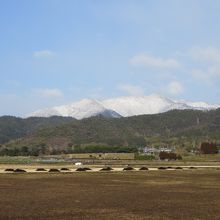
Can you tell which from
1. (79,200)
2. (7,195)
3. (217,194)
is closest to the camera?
(79,200)

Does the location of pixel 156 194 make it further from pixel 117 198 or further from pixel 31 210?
pixel 31 210

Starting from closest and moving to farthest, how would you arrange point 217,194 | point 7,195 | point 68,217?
1. point 68,217
2. point 7,195
3. point 217,194

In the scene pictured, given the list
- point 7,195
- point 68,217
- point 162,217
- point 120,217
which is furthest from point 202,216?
point 7,195

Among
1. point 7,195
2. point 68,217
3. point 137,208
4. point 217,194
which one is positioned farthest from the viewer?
point 217,194

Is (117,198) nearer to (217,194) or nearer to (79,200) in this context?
(79,200)

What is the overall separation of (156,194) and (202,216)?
16725 millimetres

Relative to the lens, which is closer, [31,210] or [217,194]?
[31,210]

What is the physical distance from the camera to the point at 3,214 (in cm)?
3431

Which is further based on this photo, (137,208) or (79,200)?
(79,200)

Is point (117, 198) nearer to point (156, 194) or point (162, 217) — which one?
point (156, 194)

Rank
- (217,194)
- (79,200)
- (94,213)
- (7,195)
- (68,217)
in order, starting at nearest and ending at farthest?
(68,217) → (94,213) → (79,200) → (7,195) → (217,194)

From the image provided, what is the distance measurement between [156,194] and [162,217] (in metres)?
17.1

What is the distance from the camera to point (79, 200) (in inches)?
1754

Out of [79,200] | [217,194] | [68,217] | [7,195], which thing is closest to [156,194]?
[217,194]
